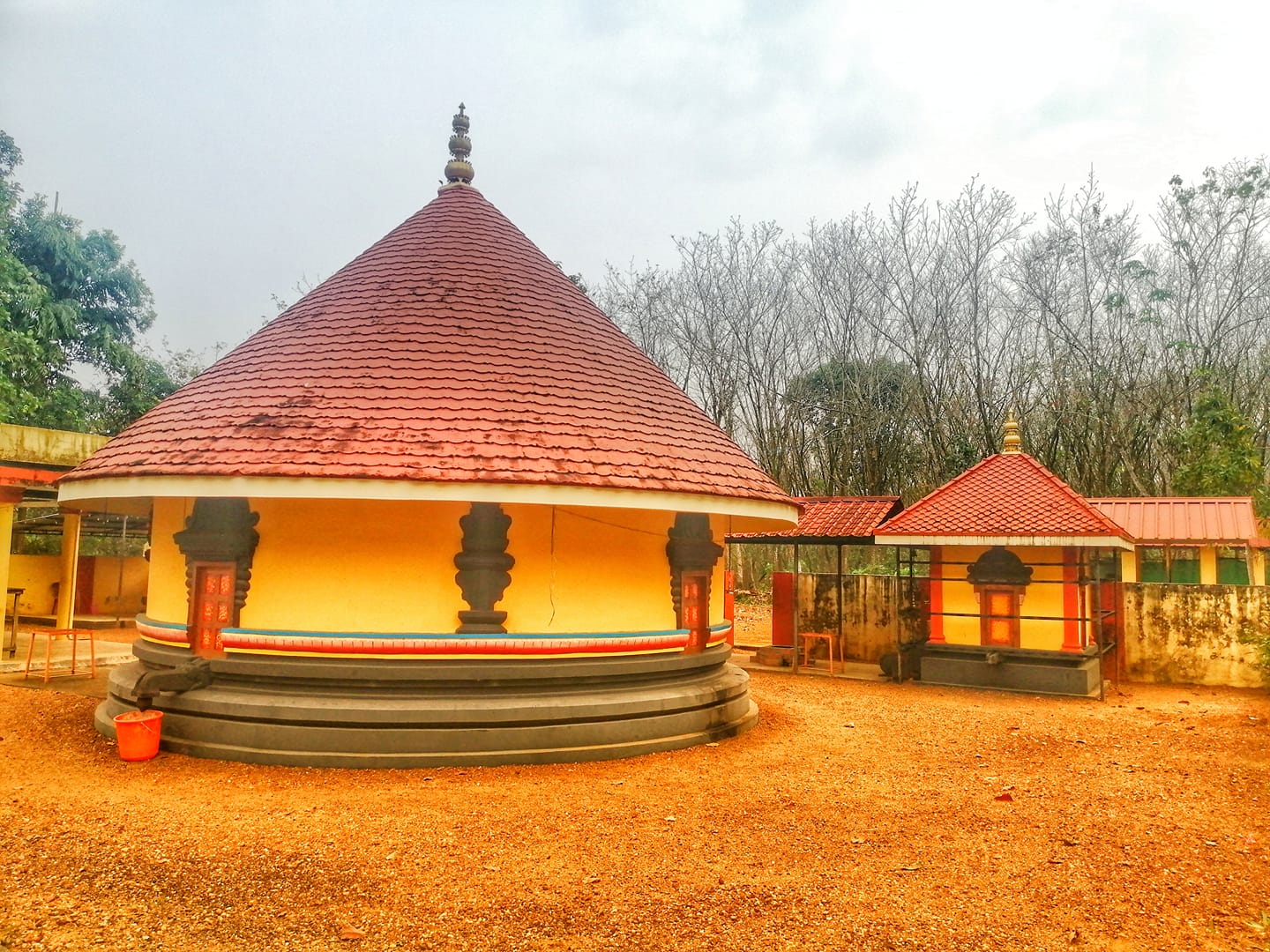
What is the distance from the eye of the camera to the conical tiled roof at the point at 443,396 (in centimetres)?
670

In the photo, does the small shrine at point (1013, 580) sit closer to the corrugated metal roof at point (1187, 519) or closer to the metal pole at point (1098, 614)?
the metal pole at point (1098, 614)

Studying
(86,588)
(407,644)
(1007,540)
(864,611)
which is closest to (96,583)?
(86,588)

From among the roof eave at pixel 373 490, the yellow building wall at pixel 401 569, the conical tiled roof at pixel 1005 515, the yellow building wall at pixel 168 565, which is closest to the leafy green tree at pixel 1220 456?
the conical tiled roof at pixel 1005 515

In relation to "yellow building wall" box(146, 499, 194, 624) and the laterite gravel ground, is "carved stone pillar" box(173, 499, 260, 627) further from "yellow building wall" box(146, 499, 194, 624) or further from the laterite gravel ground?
the laterite gravel ground

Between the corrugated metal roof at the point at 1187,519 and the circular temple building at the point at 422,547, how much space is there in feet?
29.7

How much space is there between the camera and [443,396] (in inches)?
288

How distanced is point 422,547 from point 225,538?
1799 millimetres

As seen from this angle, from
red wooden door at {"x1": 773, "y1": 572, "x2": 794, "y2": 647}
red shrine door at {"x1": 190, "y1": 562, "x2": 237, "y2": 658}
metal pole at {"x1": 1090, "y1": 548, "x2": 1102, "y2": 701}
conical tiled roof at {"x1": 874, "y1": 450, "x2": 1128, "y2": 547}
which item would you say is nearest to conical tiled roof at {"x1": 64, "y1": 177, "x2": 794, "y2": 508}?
red shrine door at {"x1": 190, "y1": 562, "x2": 237, "y2": 658}

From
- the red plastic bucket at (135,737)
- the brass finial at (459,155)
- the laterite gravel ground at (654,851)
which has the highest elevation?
the brass finial at (459,155)

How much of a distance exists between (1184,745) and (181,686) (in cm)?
953

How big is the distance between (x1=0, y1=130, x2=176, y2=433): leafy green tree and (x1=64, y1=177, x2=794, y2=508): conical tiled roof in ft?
44.7

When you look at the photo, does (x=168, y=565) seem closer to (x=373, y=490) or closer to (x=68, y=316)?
(x=373, y=490)

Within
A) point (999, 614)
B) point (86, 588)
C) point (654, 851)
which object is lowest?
point (654, 851)

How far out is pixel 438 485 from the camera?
21.1ft
